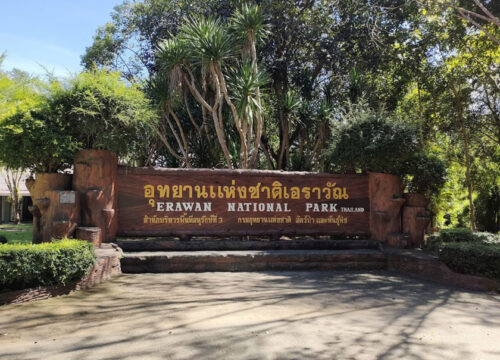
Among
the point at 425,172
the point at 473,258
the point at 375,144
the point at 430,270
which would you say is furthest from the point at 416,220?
the point at 473,258

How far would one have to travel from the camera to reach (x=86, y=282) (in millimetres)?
6559

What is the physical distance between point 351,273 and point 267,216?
216 cm

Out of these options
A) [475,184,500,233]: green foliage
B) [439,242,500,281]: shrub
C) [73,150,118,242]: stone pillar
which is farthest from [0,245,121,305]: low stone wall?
[475,184,500,233]: green foliage

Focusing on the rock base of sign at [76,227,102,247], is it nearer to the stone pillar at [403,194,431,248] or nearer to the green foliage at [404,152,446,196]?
the stone pillar at [403,194,431,248]

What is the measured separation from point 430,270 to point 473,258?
915mm

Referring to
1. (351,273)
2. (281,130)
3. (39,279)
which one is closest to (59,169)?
(39,279)

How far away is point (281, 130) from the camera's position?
16.8m

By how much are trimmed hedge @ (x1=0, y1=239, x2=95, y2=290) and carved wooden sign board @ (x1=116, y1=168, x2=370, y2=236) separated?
2300 millimetres

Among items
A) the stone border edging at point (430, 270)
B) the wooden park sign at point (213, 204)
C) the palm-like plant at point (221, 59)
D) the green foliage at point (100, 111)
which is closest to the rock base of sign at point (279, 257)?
the stone border edging at point (430, 270)

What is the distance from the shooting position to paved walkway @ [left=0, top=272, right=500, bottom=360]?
13.3ft

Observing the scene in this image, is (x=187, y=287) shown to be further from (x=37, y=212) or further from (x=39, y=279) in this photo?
(x=37, y=212)

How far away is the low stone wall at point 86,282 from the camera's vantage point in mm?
5547

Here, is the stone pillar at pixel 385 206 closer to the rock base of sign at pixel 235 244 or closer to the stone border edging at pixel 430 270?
the rock base of sign at pixel 235 244

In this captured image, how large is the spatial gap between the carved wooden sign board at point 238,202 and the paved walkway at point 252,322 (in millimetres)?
1692
